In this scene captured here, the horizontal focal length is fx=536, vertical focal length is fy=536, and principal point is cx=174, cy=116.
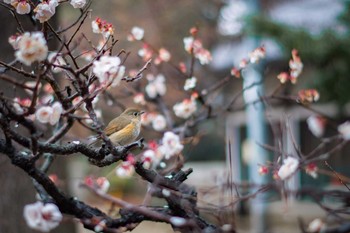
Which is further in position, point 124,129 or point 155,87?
point 155,87

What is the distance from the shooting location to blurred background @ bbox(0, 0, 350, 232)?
173 inches

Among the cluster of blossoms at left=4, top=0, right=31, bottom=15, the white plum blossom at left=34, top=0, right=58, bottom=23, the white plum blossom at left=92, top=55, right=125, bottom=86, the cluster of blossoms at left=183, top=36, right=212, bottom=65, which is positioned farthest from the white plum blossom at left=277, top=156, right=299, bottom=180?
the cluster of blossoms at left=183, top=36, right=212, bottom=65

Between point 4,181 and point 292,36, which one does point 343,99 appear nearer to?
point 292,36

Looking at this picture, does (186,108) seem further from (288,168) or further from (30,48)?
(30,48)

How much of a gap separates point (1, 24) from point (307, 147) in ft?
26.6

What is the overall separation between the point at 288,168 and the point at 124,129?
113 centimetres

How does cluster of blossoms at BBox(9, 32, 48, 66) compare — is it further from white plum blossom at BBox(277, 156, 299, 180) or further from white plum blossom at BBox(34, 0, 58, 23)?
white plum blossom at BBox(277, 156, 299, 180)

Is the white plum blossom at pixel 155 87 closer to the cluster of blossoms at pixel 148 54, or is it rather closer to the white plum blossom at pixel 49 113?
the cluster of blossoms at pixel 148 54

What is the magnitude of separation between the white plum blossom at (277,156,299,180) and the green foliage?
539 centimetres

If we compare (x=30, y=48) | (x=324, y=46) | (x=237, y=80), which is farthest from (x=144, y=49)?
(x=237, y=80)

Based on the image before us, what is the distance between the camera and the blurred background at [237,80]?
439 cm

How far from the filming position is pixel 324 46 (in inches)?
297

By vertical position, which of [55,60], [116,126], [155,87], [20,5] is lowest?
[55,60]

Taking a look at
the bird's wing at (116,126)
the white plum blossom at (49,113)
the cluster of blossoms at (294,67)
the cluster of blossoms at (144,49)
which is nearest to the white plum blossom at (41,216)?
the white plum blossom at (49,113)
